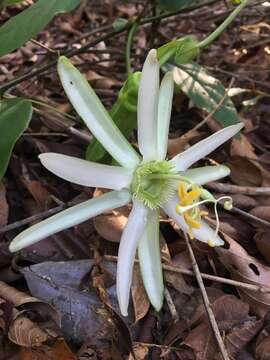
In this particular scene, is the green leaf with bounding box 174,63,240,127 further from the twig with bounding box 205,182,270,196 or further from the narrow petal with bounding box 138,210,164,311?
the narrow petal with bounding box 138,210,164,311

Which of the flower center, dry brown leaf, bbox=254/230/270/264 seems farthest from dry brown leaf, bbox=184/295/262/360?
the flower center

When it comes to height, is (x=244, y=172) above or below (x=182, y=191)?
below

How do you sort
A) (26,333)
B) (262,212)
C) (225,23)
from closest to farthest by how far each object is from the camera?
1. (26,333)
2. (225,23)
3. (262,212)

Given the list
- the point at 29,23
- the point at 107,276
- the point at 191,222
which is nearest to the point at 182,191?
the point at 191,222

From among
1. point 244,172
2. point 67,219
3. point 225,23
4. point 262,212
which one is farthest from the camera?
point 244,172

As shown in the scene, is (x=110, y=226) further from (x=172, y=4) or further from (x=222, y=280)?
(x=172, y=4)

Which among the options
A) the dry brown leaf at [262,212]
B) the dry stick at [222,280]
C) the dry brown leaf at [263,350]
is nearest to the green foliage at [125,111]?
the dry stick at [222,280]

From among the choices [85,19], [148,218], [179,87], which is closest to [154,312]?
[148,218]
